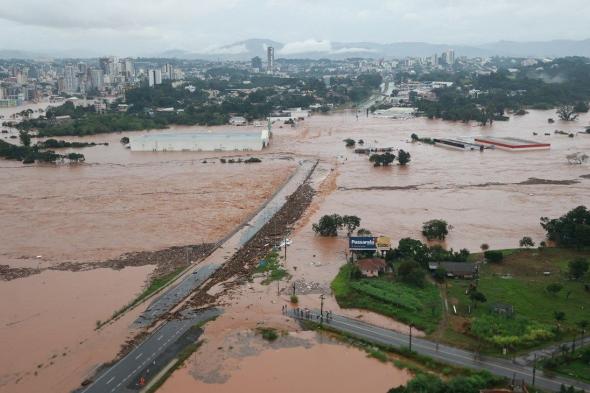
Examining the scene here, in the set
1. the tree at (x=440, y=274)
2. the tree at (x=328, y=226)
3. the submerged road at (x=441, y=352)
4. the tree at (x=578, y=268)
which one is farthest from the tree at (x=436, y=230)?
the submerged road at (x=441, y=352)

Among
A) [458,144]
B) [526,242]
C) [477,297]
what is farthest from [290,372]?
[458,144]

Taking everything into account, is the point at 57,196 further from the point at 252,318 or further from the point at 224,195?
the point at 252,318

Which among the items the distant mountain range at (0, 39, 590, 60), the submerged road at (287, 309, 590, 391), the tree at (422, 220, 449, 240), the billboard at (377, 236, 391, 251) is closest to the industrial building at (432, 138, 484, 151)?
the tree at (422, 220, 449, 240)

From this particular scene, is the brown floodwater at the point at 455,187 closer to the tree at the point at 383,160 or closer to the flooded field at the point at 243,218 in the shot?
the flooded field at the point at 243,218

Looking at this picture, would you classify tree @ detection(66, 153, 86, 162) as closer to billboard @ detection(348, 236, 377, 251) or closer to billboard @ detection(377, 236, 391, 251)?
billboard @ detection(348, 236, 377, 251)

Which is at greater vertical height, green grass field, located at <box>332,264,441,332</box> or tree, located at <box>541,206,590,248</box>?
tree, located at <box>541,206,590,248</box>

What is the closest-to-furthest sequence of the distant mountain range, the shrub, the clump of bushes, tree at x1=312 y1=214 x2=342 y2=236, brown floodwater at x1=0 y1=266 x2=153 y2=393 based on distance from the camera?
brown floodwater at x1=0 y1=266 x2=153 y2=393 < the clump of bushes < the shrub < tree at x1=312 y1=214 x2=342 y2=236 < the distant mountain range

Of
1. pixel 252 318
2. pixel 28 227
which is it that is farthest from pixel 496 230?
pixel 28 227
